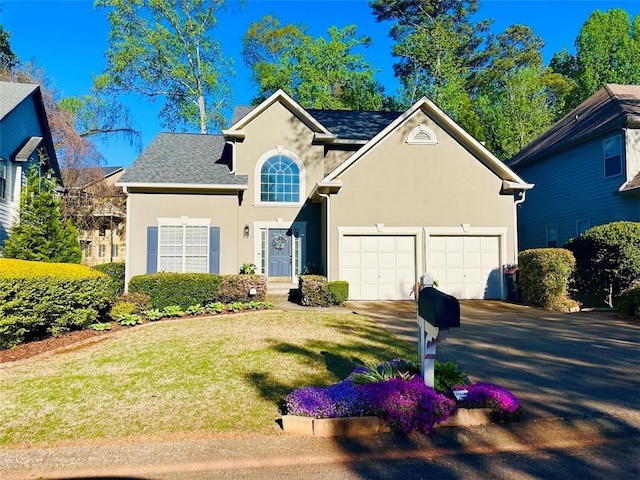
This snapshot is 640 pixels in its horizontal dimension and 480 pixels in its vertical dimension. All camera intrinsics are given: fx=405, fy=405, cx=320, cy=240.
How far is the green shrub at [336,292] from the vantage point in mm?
12289

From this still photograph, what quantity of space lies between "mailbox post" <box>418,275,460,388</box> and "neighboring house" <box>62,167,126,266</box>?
21.5m

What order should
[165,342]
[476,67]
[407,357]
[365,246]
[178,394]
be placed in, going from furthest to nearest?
1. [476,67]
2. [365,246]
3. [165,342]
4. [407,357]
5. [178,394]

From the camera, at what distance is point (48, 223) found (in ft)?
47.6

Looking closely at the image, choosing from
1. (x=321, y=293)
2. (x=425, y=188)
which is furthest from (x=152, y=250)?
(x=425, y=188)

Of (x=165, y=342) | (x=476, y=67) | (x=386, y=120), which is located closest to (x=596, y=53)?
(x=476, y=67)

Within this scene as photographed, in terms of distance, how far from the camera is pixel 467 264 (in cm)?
1398

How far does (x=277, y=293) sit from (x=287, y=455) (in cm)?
1093

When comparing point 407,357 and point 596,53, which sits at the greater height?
point 596,53

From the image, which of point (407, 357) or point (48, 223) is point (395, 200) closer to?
point (407, 357)

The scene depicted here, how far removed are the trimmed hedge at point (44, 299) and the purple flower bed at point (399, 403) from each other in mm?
5689

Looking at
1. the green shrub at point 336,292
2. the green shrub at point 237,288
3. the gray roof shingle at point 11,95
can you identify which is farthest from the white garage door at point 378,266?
the gray roof shingle at point 11,95

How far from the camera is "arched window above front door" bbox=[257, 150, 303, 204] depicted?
15.8m

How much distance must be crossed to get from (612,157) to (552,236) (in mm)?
4467

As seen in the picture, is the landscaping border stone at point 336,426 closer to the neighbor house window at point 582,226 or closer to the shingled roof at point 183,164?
the shingled roof at point 183,164
